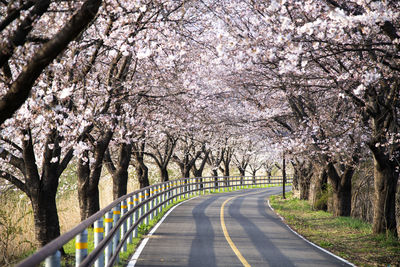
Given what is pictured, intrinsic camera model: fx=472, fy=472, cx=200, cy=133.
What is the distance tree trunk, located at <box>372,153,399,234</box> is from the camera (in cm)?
1520

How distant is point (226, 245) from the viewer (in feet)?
43.5

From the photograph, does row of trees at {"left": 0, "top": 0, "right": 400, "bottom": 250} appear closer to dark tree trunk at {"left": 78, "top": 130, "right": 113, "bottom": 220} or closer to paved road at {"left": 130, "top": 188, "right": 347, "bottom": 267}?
dark tree trunk at {"left": 78, "top": 130, "right": 113, "bottom": 220}

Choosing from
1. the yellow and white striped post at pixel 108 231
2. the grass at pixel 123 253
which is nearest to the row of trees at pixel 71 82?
the grass at pixel 123 253

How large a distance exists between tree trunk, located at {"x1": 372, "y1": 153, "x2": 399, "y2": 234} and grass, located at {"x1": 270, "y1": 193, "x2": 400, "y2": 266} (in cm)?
51

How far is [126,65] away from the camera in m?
15.0

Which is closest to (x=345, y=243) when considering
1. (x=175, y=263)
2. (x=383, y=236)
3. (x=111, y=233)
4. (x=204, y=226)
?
(x=383, y=236)

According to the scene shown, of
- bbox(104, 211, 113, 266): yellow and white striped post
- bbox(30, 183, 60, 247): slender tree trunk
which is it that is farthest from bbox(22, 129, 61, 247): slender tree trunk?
bbox(104, 211, 113, 266): yellow and white striped post

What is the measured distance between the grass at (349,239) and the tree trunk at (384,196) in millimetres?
514

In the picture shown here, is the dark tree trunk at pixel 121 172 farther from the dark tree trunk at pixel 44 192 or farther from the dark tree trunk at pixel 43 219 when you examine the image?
the dark tree trunk at pixel 43 219

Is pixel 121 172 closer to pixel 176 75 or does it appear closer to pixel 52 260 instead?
pixel 176 75

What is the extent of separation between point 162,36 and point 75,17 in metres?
9.39

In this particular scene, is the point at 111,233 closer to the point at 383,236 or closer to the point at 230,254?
the point at 230,254

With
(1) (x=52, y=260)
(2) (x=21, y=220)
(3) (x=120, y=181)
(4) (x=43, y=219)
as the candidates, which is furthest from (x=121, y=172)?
(1) (x=52, y=260)

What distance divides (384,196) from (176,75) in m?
8.54
